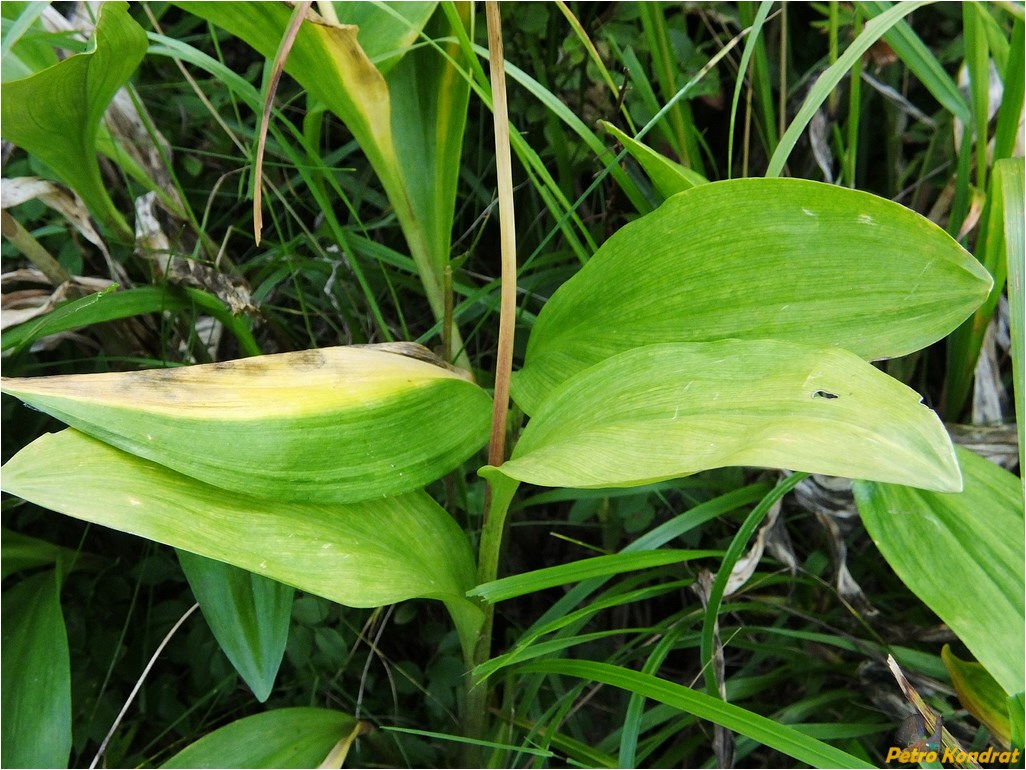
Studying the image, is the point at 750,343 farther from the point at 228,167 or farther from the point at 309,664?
the point at 228,167

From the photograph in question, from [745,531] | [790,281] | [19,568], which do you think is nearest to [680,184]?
[790,281]

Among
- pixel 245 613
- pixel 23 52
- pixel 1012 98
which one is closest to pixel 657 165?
pixel 1012 98

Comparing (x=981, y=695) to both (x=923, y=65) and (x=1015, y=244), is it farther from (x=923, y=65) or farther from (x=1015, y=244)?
(x=923, y=65)

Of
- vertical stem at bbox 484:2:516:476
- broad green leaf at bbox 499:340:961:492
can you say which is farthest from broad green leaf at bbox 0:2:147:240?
broad green leaf at bbox 499:340:961:492

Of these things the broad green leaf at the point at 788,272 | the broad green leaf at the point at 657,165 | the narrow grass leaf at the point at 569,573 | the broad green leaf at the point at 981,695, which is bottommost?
the broad green leaf at the point at 981,695

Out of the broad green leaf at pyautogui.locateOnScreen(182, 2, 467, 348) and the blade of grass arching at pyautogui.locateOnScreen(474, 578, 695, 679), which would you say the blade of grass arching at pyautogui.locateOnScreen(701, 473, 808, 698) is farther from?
the broad green leaf at pyautogui.locateOnScreen(182, 2, 467, 348)

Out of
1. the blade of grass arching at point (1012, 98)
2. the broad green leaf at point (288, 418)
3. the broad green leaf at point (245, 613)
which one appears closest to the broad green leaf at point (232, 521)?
the broad green leaf at point (288, 418)

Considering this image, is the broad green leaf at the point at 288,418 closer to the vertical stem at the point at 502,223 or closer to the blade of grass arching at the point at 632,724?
the vertical stem at the point at 502,223
